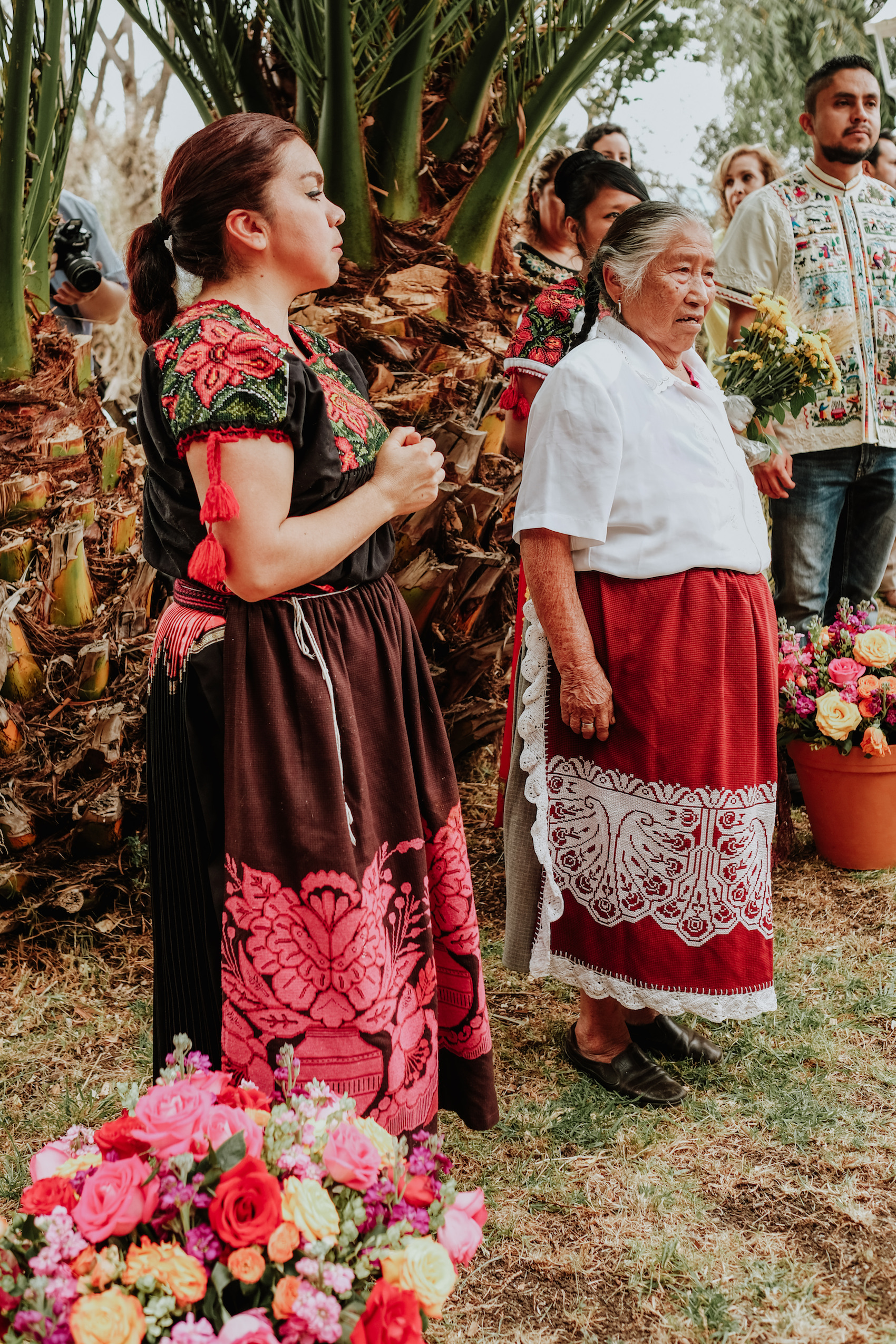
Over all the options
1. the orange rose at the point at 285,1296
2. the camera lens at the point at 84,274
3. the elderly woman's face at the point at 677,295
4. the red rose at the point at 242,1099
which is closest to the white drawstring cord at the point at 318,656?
the red rose at the point at 242,1099

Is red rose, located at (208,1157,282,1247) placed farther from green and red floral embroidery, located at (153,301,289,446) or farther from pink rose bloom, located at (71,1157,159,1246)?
green and red floral embroidery, located at (153,301,289,446)

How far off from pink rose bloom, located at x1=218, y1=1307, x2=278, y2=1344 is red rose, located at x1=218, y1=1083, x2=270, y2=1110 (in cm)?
27

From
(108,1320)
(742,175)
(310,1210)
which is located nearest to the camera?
(108,1320)

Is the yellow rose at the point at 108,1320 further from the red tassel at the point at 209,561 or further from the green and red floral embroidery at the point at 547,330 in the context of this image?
the green and red floral embroidery at the point at 547,330

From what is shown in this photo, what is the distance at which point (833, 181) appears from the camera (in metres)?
3.71

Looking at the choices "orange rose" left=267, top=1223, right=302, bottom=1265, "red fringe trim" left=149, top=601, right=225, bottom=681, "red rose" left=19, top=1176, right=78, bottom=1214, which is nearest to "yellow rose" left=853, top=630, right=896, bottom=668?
"red fringe trim" left=149, top=601, right=225, bottom=681

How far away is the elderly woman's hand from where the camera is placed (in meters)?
2.13

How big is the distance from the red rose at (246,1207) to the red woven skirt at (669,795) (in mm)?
1132

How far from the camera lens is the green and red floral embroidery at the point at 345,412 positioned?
162 centimetres

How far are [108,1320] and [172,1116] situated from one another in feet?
0.69

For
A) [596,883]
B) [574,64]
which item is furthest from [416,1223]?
[574,64]

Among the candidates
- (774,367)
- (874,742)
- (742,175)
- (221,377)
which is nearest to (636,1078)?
(874,742)

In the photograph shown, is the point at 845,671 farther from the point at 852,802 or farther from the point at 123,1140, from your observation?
the point at 123,1140

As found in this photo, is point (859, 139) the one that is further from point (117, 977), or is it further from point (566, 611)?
point (117, 977)
